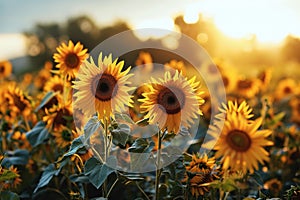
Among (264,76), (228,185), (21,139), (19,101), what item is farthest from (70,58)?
(264,76)

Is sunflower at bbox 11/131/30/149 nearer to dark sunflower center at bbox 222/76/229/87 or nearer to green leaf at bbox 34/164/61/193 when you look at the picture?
green leaf at bbox 34/164/61/193

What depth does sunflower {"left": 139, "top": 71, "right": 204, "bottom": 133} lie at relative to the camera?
1.71 meters

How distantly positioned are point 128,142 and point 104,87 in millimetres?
493

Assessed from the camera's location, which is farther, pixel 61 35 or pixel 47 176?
pixel 61 35

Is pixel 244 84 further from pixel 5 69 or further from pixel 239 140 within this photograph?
pixel 239 140

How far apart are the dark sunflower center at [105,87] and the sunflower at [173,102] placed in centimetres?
12

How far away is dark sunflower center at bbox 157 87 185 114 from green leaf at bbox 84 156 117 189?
279 mm

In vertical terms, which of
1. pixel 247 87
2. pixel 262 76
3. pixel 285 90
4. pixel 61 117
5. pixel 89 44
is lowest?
pixel 61 117

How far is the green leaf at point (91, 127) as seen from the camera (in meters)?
1.71

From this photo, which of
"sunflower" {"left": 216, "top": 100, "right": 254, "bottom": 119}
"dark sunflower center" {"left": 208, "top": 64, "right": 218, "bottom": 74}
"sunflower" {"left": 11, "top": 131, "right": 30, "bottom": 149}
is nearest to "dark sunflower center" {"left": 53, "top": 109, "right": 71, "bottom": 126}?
"sunflower" {"left": 11, "top": 131, "right": 30, "bottom": 149}

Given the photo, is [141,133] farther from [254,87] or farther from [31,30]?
[31,30]

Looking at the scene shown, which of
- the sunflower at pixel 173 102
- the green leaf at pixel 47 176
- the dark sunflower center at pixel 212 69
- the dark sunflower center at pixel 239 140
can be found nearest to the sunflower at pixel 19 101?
the green leaf at pixel 47 176

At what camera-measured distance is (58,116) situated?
2.30 meters

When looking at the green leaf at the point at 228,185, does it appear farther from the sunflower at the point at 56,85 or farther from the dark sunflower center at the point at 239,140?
the sunflower at the point at 56,85
